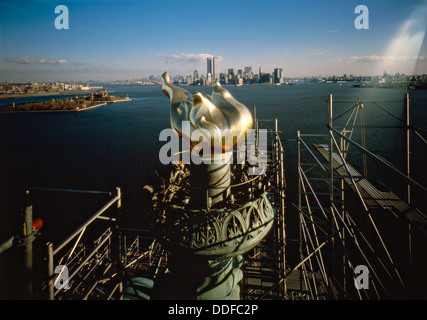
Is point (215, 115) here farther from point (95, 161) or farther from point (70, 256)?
point (95, 161)

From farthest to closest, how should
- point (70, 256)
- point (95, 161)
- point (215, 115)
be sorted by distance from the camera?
point (95, 161)
point (70, 256)
point (215, 115)

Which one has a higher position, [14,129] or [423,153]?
[14,129]

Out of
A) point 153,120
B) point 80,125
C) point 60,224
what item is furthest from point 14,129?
point 60,224

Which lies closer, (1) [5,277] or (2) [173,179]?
(1) [5,277]

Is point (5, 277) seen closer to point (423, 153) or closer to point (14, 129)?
point (423, 153)

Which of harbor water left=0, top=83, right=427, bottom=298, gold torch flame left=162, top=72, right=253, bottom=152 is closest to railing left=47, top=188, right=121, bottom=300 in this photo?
gold torch flame left=162, top=72, right=253, bottom=152

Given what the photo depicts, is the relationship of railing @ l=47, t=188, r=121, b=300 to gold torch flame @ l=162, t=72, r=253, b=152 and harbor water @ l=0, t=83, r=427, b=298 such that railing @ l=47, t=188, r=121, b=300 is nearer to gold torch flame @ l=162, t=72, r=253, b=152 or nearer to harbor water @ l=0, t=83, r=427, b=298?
gold torch flame @ l=162, t=72, r=253, b=152

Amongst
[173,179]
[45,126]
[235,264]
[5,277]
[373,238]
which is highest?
[45,126]

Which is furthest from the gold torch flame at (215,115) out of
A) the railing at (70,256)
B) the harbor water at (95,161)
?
the harbor water at (95,161)

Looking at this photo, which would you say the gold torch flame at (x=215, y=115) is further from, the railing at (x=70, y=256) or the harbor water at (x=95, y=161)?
the harbor water at (x=95, y=161)

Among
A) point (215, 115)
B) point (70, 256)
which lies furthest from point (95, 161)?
point (215, 115)
